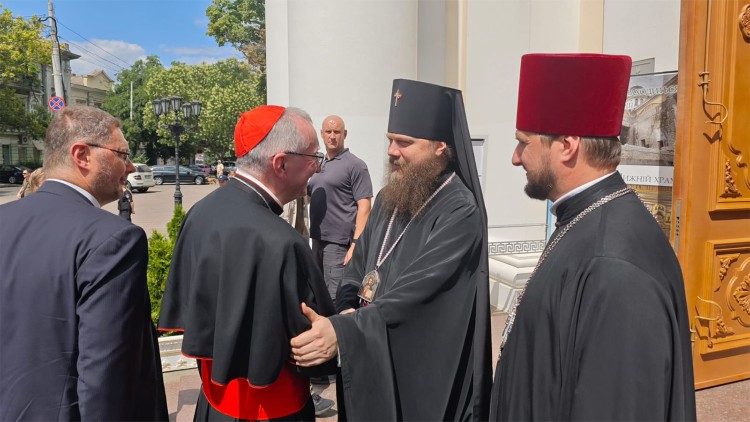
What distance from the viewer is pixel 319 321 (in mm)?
1896

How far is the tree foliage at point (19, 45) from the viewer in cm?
3025

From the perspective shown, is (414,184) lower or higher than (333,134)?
lower

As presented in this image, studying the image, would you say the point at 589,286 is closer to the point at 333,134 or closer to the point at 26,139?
the point at 333,134

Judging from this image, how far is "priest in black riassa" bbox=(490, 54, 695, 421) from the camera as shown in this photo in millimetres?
1266

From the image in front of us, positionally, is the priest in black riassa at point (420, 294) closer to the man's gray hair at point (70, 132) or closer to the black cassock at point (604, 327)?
the black cassock at point (604, 327)

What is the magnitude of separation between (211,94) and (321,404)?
38458mm

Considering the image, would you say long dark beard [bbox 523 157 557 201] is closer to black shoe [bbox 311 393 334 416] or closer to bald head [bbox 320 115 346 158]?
black shoe [bbox 311 393 334 416]

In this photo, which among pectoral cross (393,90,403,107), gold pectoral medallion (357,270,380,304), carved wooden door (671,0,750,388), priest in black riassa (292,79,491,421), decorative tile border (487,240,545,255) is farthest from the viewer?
decorative tile border (487,240,545,255)

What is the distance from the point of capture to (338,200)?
482 centimetres

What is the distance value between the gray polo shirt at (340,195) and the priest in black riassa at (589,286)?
10.2 ft

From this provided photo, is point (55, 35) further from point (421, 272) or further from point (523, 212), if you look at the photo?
point (421, 272)

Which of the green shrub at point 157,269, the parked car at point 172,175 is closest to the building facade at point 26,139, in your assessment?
the parked car at point 172,175

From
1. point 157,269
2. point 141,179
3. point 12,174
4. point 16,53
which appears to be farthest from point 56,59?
point 12,174

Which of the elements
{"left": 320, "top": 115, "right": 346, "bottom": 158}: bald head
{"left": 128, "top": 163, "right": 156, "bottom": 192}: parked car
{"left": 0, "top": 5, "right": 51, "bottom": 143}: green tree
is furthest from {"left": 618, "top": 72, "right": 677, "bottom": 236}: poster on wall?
{"left": 0, "top": 5, "right": 51, "bottom": 143}: green tree
